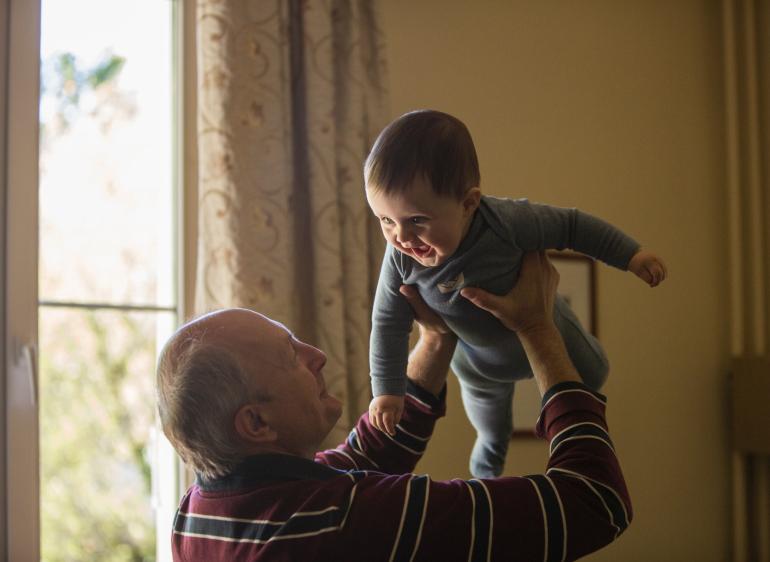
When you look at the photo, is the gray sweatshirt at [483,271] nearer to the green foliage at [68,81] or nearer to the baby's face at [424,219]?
A: the baby's face at [424,219]

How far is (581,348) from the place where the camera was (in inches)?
59.6

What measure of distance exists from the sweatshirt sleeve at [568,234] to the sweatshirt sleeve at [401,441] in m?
0.33

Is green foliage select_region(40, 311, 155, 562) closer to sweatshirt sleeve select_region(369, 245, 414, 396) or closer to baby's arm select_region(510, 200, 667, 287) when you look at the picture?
sweatshirt sleeve select_region(369, 245, 414, 396)

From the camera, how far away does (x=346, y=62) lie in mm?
2568

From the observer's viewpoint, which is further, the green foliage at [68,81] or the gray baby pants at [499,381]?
the green foliage at [68,81]

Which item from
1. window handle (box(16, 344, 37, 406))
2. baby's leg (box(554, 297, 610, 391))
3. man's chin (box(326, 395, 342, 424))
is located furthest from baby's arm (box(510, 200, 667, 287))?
window handle (box(16, 344, 37, 406))

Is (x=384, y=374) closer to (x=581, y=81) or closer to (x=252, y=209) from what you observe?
(x=252, y=209)

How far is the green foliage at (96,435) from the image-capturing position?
2.34m

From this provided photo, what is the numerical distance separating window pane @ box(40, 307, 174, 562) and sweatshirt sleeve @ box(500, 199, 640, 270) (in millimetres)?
1432

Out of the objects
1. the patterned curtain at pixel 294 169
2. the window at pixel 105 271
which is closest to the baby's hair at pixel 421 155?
the patterned curtain at pixel 294 169

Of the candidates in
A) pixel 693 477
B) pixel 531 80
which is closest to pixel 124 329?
pixel 531 80

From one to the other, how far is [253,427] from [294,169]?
51.7 inches

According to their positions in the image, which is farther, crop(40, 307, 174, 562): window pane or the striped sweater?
crop(40, 307, 174, 562): window pane

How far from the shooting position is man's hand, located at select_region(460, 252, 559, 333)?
4.45ft
